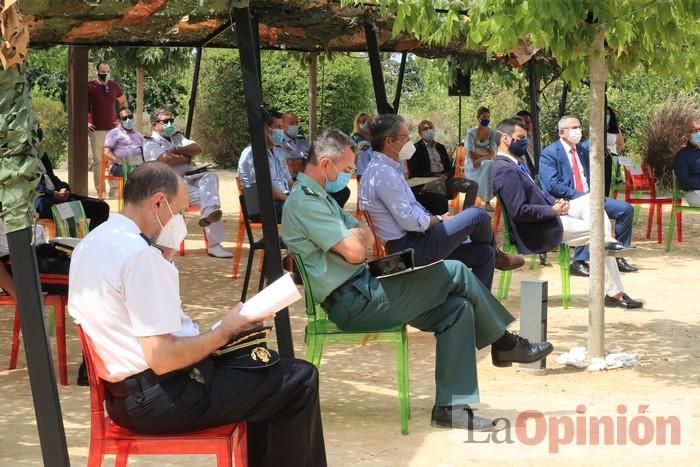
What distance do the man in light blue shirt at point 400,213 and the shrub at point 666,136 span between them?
12.0 metres

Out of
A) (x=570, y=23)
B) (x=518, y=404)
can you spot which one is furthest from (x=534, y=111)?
(x=518, y=404)

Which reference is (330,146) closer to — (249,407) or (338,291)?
(338,291)

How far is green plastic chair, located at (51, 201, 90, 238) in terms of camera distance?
25.3 feet

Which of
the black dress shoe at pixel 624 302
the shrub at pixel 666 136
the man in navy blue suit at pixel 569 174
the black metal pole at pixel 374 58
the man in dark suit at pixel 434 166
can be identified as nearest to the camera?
the black dress shoe at pixel 624 302

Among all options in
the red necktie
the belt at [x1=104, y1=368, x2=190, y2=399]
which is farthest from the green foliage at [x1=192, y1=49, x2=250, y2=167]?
the belt at [x1=104, y1=368, x2=190, y2=399]

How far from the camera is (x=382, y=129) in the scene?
727 centimetres

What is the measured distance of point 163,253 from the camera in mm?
4035

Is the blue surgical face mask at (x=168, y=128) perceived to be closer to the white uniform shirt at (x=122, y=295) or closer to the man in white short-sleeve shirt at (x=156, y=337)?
the man in white short-sleeve shirt at (x=156, y=337)

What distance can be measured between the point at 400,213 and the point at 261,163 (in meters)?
1.39

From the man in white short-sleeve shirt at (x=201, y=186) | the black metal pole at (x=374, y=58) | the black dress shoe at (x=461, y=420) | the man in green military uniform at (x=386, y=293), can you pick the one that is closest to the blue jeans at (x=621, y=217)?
the black metal pole at (x=374, y=58)

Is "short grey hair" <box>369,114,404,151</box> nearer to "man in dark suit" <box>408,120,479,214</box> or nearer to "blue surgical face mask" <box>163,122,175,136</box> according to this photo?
"man in dark suit" <box>408,120,479,214</box>

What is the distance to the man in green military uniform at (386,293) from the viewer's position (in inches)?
219

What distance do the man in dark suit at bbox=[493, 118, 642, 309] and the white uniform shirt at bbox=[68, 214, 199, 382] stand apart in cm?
496

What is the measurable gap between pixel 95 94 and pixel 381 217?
10.3m
